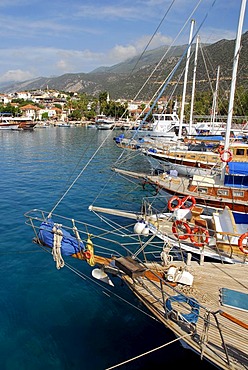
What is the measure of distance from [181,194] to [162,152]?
1365cm

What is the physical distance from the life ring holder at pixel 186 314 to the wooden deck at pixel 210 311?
12 centimetres

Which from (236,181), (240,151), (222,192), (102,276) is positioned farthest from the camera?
(240,151)

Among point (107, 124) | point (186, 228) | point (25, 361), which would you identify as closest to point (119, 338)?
point (25, 361)

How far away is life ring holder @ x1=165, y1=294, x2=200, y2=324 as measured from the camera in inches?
302

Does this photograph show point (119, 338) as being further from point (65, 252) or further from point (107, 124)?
point (107, 124)

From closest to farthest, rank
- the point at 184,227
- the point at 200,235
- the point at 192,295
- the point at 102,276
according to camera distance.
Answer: the point at 192,295
the point at 102,276
the point at 200,235
the point at 184,227

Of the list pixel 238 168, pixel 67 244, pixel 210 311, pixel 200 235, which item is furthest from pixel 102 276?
pixel 238 168

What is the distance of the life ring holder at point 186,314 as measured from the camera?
7.68 meters

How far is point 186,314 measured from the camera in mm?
7965

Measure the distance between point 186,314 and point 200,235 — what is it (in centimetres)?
470

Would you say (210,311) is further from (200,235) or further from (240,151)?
(240,151)

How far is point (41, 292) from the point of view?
42.2ft

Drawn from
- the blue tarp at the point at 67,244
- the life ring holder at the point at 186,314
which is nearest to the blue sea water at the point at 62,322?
the life ring holder at the point at 186,314

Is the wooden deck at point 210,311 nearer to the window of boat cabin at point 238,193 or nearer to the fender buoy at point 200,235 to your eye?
the fender buoy at point 200,235
